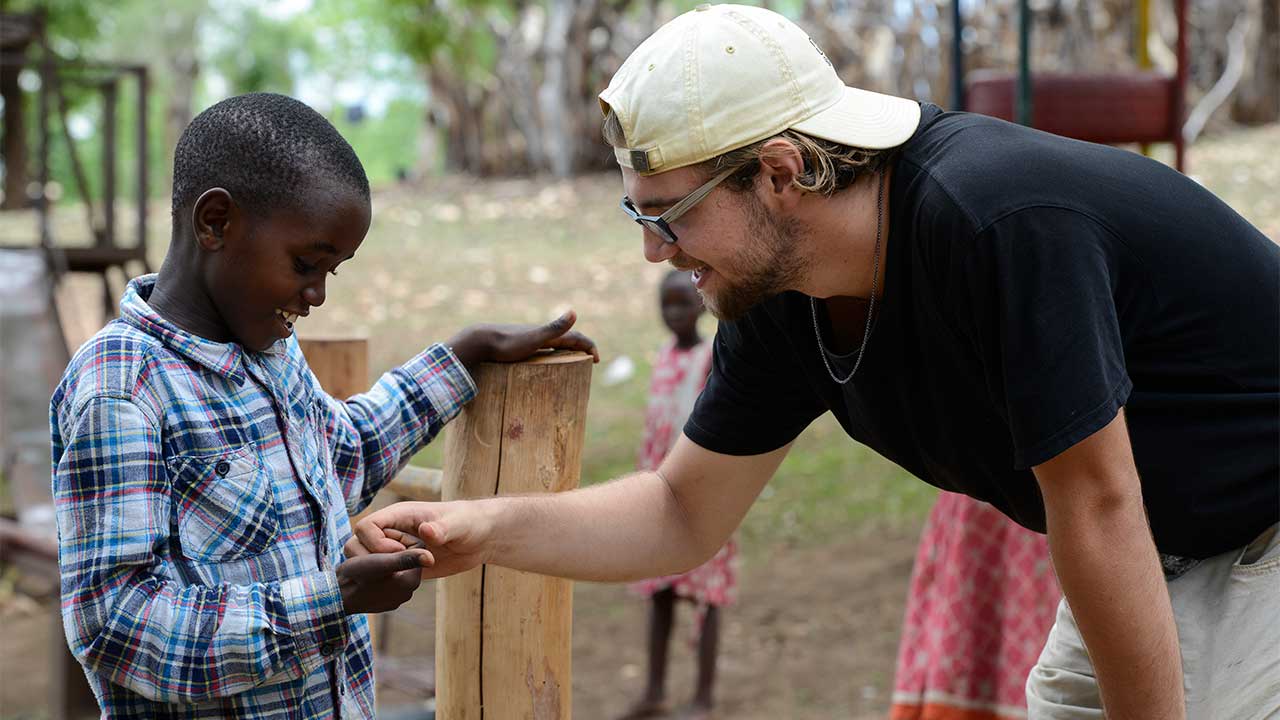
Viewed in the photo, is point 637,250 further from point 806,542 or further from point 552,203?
point 806,542

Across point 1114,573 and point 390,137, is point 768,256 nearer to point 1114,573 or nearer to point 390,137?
point 1114,573

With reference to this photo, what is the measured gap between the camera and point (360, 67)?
41344mm

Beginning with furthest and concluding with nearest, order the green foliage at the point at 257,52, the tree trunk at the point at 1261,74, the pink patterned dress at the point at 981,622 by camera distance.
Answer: the green foliage at the point at 257,52 < the tree trunk at the point at 1261,74 < the pink patterned dress at the point at 981,622

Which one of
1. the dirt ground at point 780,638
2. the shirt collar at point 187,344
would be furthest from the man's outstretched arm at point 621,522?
the dirt ground at point 780,638

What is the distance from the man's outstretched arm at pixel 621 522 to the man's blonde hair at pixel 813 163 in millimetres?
619

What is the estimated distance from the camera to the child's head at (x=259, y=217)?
1915mm

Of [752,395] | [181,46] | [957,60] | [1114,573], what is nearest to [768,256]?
[752,395]

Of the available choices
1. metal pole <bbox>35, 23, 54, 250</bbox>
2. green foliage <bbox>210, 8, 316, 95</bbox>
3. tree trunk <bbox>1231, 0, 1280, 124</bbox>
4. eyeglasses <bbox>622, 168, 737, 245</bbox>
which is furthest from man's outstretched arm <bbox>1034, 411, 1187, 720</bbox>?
green foliage <bbox>210, 8, 316, 95</bbox>

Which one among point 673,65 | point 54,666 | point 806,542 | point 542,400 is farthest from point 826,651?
point 673,65

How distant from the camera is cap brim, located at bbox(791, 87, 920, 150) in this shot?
6.42 feet

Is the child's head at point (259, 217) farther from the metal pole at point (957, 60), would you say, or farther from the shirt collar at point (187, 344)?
the metal pole at point (957, 60)

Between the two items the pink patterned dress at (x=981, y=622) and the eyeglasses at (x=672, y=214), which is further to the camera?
the pink patterned dress at (x=981, y=622)

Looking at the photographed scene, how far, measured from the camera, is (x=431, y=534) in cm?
198

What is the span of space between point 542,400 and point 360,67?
40.8 meters
